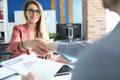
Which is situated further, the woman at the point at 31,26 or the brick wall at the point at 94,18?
the brick wall at the point at 94,18

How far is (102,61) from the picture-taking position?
535 millimetres

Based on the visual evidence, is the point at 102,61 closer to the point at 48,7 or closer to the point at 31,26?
the point at 31,26

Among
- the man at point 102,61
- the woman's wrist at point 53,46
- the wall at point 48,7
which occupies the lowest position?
the woman's wrist at point 53,46

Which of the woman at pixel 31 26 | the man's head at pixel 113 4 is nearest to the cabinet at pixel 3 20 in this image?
the woman at pixel 31 26

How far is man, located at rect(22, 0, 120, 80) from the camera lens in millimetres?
526

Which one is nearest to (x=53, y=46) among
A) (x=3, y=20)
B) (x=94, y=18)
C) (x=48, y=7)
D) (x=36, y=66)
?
(x=36, y=66)

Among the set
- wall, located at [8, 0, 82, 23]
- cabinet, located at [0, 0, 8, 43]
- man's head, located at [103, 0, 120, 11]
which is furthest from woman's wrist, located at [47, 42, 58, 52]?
wall, located at [8, 0, 82, 23]

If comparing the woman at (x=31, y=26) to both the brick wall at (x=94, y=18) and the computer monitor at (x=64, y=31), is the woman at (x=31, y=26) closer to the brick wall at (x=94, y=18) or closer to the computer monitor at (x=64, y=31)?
the computer monitor at (x=64, y=31)

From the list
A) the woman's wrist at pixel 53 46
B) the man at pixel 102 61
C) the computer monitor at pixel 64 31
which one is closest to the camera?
the man at pixel 102 61

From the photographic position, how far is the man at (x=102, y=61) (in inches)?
20.7

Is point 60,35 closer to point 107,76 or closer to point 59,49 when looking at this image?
point 59,49

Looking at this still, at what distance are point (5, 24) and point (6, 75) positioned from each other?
4724 mm

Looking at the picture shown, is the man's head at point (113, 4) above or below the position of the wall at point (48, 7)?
below

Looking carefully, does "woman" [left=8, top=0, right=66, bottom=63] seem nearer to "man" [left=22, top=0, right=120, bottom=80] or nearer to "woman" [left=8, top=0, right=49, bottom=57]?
"woman" [left=8, top=0, right=49, bottom=57]
